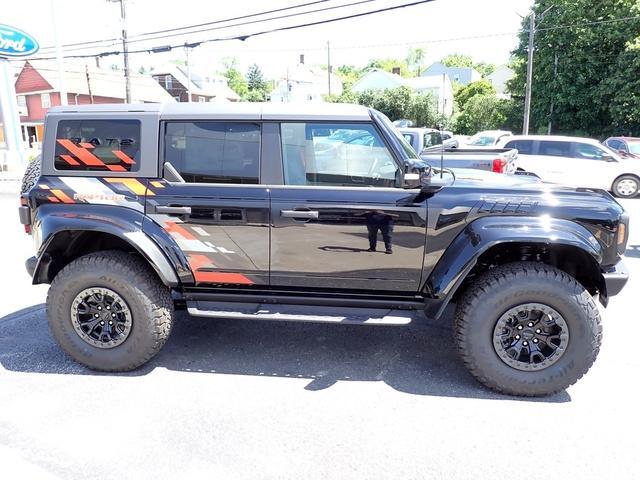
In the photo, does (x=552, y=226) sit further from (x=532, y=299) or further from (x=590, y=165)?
(x=590, y=165)

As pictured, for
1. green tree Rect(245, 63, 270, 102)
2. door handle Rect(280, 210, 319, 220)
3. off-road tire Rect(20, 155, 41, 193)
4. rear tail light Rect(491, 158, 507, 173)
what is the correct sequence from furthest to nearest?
1. green tree Rect(245, 63, 270, 102)
2. rear tail light Rect(491, 158, 507, 173)
3. off-road tire Rect(20, 155, 41, 193)
4. door handle Rect(280, 210, 319, 220)

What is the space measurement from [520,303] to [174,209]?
2.48m

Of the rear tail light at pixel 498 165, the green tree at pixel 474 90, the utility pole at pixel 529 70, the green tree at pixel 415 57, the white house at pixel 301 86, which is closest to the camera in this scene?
the rear tail light at pixel 498 165

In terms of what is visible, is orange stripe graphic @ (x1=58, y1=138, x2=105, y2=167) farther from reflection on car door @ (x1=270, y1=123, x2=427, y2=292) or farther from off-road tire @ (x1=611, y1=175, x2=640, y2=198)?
off-road tire @ (x1=611, y1=175, x2=640, y2=198)

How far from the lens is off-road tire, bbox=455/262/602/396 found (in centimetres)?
322

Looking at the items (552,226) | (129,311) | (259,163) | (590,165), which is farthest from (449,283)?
(590,165)

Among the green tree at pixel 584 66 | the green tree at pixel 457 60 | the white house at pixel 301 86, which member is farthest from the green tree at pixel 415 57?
the green tree at pixel 584 66

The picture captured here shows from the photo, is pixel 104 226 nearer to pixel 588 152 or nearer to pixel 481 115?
pixel 588 152

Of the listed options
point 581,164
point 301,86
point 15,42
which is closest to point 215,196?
point 581,164

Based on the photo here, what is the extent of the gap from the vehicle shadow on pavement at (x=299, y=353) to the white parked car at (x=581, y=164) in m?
9.53

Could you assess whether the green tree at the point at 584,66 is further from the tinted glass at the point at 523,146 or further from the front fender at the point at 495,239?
the front fender at the point at 495,239

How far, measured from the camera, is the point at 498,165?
325 inches

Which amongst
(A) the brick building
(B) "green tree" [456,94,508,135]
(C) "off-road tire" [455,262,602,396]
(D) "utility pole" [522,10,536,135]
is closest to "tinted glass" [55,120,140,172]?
(C) "off-road tire" [455,262,602,396]

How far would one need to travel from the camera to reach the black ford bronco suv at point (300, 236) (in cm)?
329
